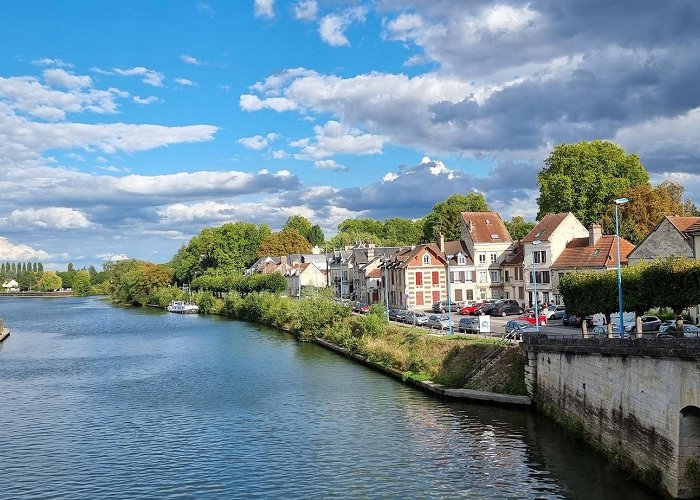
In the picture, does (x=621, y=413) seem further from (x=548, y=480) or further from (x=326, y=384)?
(x=326, y=384)

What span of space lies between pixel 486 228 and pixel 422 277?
441 inches

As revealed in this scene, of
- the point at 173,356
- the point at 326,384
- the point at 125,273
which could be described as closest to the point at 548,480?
the point at 326,384

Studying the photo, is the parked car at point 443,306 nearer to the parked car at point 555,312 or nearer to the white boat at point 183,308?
the parked car at point 555,312

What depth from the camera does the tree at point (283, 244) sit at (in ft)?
523

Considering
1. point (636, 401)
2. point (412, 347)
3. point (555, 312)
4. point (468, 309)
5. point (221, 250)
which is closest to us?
point (636, 401)

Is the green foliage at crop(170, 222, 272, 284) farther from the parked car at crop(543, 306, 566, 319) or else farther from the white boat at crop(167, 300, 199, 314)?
the parked car at crop(543, 306, 566, 319)

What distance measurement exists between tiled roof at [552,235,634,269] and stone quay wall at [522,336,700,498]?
34.9 m

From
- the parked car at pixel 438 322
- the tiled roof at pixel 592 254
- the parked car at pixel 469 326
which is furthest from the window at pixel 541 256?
the parked car at pixel 469 326

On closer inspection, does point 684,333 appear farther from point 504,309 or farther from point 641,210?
point 641,210

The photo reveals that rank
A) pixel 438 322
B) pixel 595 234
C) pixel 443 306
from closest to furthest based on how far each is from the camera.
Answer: pixel 438 322 < pixel 595 234 < pixel 443 306

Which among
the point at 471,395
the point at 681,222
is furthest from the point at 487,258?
the point at 471,395

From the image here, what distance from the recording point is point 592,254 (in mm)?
68875

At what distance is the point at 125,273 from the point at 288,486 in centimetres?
16163

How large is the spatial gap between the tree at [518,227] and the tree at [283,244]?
51.3 m
